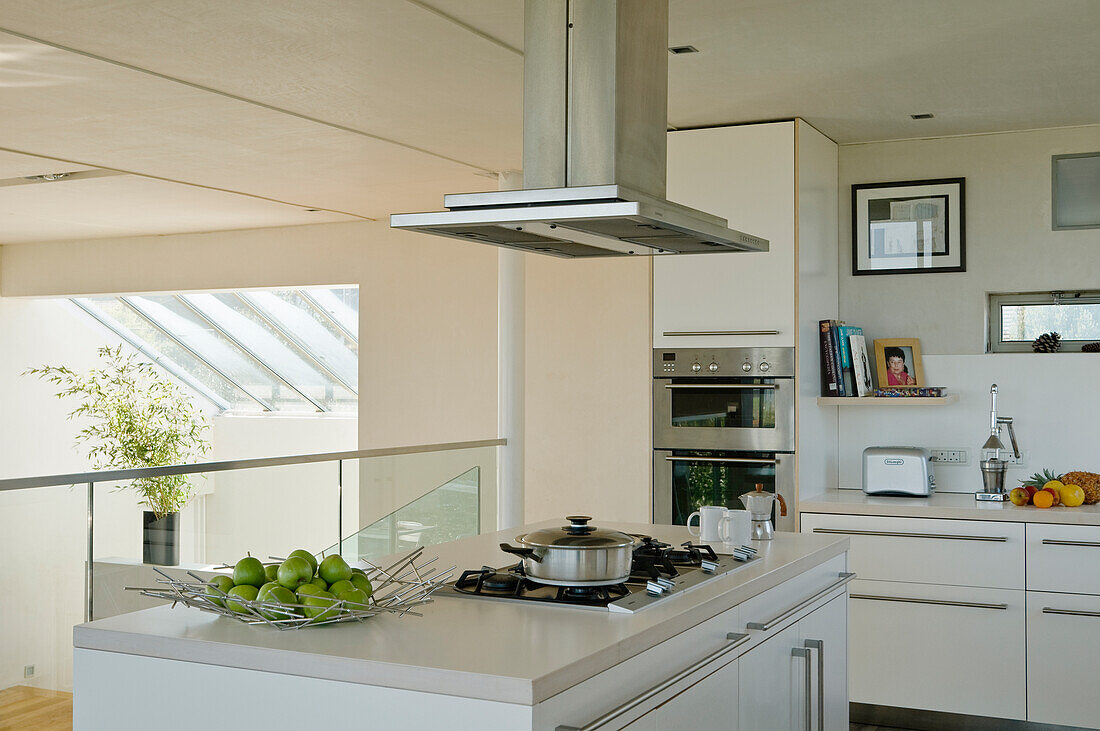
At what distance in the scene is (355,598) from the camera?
195 cm

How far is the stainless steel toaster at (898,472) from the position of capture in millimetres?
4582

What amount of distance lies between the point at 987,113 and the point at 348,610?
3612 mm

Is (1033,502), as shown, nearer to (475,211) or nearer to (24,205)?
(475,211)

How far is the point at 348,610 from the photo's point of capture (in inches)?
75.9

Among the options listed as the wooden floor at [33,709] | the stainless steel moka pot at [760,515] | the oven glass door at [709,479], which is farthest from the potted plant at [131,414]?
the stainless steel moka pot at [760,515]

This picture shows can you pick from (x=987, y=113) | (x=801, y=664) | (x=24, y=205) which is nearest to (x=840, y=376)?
(x=987, y=113)

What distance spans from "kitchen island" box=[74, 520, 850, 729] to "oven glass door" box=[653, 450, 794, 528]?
214cm

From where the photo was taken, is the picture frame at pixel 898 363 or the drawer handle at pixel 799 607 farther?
the picture frame at pixel 898 363

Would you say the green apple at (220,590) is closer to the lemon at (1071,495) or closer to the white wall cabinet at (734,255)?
the white wall cabinet at (734,255)

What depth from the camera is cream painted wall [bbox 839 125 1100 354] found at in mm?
4648

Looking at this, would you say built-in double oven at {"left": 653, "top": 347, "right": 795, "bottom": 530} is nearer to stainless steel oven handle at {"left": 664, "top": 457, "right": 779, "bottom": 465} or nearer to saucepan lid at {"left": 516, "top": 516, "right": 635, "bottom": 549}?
stainless steel oven handle at {"left": 664, "top": 457, "right": 779, "bottom": 465}

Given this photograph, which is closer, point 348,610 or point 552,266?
point 348,610

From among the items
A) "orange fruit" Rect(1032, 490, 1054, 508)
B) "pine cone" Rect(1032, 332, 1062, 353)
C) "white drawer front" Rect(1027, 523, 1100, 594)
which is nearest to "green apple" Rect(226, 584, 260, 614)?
"white drawer front" Rect(1027, 523, 1100, 594)

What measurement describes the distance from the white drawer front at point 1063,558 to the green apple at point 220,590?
3255mm
